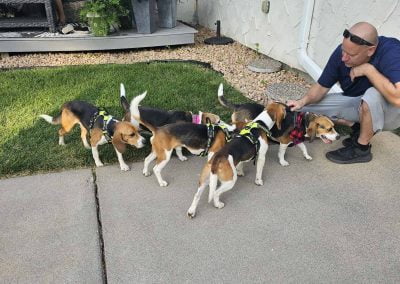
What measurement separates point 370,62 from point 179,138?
7.09 ft

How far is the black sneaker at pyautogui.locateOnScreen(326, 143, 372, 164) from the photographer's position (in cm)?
403

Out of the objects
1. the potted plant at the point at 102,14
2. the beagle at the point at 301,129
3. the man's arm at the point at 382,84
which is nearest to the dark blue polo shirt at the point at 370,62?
the man's arm at the point at 382,84

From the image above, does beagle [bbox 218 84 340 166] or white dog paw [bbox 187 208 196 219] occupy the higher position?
beagle [bbox 218 84 340 166]

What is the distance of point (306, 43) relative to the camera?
20.1 ft

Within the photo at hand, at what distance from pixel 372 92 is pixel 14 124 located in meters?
4.52

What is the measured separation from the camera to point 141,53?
765 cm

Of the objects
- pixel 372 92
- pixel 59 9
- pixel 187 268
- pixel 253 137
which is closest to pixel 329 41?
pixel 372 92

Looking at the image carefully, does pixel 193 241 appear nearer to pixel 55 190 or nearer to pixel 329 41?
pixel 55 190

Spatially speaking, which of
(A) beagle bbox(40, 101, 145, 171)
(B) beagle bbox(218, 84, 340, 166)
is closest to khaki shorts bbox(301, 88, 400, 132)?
(B) beagle bbox(218, 84, 340, 166)

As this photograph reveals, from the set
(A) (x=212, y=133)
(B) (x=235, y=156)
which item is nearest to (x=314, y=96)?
(A) (x=212, y=133)

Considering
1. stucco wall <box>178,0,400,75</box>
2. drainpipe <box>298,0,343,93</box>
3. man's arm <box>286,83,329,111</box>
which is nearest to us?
man's arm <box>286,83,329,111</box>

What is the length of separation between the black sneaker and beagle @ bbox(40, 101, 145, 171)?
227 cm

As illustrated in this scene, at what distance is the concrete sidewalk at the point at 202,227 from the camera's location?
2674 mm

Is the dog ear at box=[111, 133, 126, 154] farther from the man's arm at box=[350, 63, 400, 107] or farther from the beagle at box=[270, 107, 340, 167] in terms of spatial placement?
the man's arm at box=[350, 63, 400, 107]
